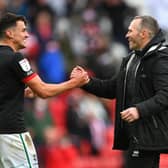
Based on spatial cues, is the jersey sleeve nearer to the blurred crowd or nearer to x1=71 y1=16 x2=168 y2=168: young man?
x1=71 y1=16 x2=168 y2=168: young man

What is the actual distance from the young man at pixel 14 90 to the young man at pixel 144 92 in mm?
577

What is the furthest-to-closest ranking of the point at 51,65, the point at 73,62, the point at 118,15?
the point at 118,15, the point at 73,62, the point at 51,65

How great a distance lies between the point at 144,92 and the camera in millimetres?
9938

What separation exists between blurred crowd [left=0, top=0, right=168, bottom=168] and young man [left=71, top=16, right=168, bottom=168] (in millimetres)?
3933

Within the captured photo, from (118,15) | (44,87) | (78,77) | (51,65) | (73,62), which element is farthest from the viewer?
(118,15)

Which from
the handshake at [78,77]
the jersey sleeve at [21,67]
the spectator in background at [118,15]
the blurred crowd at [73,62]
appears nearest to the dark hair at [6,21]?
the jersey sleeve at [21,67]

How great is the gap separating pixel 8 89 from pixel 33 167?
0.83 meters

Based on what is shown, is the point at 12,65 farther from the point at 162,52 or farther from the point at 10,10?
the point at 10,10

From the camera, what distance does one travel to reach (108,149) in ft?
49.5

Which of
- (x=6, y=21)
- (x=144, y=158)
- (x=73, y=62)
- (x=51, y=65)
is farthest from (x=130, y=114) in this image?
(x=73, y=62)

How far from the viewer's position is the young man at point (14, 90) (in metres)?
9.50

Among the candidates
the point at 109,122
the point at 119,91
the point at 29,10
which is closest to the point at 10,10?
the point at 29,10

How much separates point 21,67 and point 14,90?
0.26 meters

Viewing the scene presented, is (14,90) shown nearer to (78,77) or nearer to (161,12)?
(78,77)
